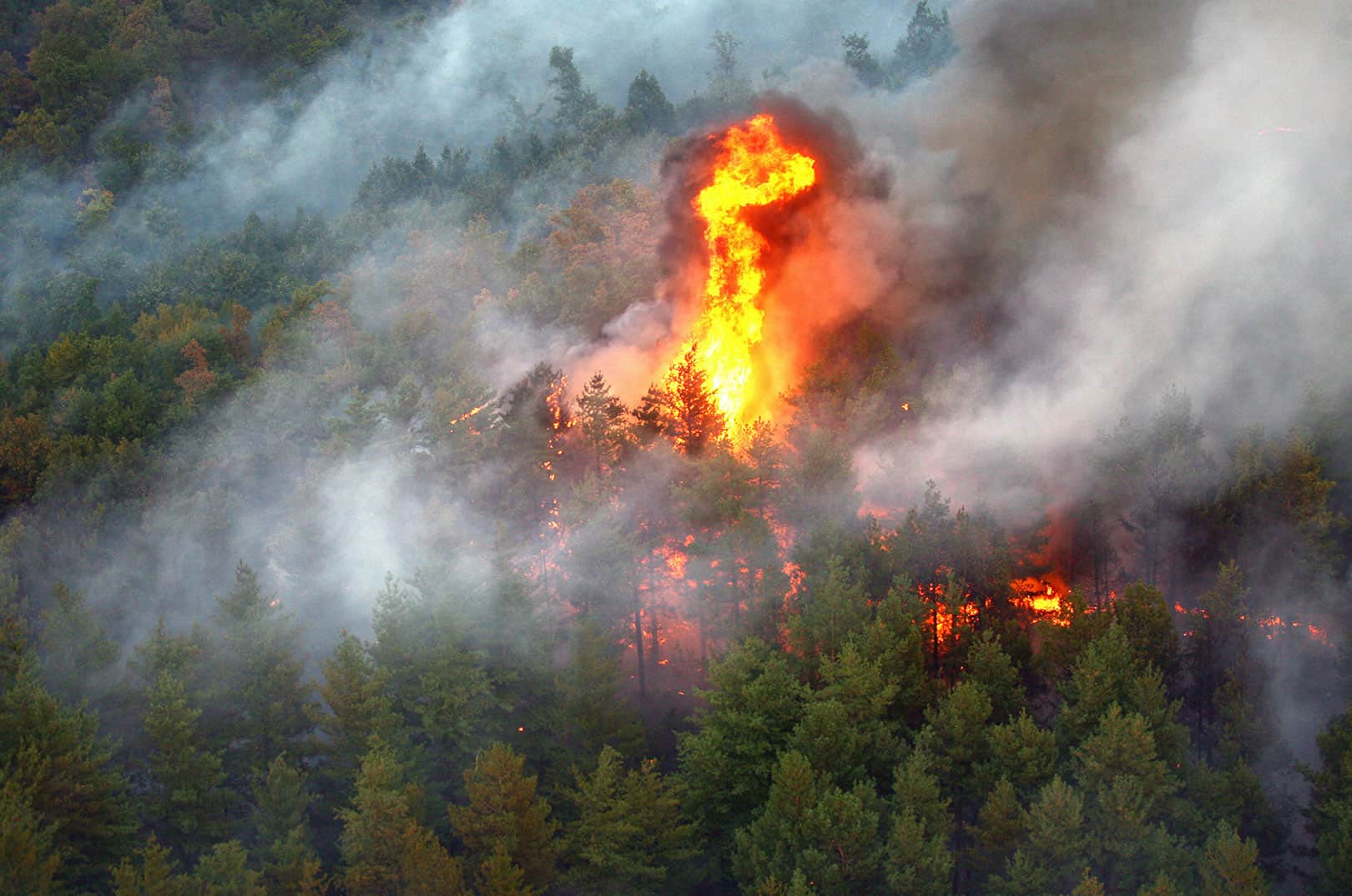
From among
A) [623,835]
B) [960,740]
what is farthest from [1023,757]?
[623,835]

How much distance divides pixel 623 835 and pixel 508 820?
267 centimetres

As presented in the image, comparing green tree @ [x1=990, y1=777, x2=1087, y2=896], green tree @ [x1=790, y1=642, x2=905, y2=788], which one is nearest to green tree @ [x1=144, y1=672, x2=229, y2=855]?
green tree @ [x1=790, y1=642, x2=905, y2=788]

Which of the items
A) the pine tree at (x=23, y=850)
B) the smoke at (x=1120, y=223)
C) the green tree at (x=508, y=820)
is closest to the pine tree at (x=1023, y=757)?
the green tree at (x=508, y=820)

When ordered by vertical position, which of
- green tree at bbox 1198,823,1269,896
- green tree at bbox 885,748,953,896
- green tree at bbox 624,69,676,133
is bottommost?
green tree at bbox 1198,823,1269,896

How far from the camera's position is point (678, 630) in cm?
3875

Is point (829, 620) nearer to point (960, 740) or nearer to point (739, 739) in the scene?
point (739, 739)

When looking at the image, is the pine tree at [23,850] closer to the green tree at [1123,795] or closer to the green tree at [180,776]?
the green tree at [180,776]

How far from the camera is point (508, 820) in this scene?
1067 inches

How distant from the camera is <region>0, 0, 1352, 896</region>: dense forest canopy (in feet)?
91.9

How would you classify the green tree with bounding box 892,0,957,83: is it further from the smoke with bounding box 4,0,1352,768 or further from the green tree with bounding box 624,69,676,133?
the green tree with bounding box 624,69,676,133

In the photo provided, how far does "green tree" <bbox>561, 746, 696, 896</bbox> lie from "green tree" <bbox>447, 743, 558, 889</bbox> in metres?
0.64

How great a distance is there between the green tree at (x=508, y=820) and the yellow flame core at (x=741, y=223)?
21881 millimetres

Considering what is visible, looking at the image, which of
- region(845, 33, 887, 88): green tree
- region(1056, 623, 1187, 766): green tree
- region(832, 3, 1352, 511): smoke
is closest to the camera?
region(1056, 623, 1187, 766): green tree

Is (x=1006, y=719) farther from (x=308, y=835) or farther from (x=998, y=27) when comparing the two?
(x=998, y=27)
